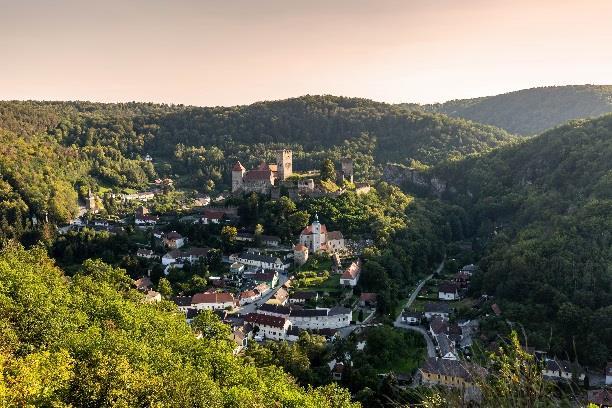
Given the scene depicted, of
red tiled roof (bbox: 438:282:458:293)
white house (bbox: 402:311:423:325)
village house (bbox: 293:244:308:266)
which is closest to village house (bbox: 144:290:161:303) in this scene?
village house (bbox: 293:244:308:266)

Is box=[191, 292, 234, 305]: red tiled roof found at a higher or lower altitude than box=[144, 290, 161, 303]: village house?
lower

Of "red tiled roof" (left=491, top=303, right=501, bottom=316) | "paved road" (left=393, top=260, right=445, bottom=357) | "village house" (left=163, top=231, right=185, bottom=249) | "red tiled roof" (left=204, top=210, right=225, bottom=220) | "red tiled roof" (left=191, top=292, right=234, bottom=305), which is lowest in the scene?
"paved road" (left=393, top=260, right=445, bottom=357)

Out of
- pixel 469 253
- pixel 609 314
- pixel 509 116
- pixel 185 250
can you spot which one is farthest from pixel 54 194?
pixel 509 116

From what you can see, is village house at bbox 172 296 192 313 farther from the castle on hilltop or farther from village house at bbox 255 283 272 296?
the castle on hilltop

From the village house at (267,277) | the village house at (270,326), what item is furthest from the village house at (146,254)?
the village house at (270,326)

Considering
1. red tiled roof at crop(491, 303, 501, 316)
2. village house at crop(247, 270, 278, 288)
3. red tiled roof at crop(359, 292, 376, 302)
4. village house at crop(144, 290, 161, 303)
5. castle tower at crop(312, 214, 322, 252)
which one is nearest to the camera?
village house at crop(144, 290, 161, 303)

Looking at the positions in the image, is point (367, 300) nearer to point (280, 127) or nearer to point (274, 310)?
point (274, 310)

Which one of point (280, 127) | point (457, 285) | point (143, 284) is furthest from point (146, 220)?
point (280, 127)
